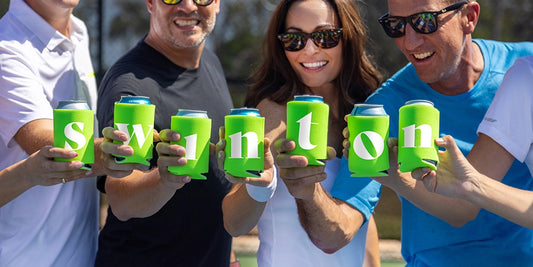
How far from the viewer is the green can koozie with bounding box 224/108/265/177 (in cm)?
219

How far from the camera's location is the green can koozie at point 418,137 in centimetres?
214

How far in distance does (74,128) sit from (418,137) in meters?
1.06

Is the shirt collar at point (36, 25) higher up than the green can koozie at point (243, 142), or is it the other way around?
the shirt collar at point (36, 25)

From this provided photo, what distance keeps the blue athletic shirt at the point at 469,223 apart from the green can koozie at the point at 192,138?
67 cm

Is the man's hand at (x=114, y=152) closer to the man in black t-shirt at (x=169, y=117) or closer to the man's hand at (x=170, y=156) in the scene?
the man's hand at (x=170, y=156)

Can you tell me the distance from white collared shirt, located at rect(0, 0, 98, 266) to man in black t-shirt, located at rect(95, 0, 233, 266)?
0.47ft

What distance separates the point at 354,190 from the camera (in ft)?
8.86

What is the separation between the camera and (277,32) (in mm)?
2922

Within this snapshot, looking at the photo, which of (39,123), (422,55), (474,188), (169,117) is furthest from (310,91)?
(39,123)

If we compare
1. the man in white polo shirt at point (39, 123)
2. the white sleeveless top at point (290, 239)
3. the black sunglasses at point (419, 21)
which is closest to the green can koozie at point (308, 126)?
the white sleeveless top at point (290, 239)

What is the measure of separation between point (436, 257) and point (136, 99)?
1375 mm

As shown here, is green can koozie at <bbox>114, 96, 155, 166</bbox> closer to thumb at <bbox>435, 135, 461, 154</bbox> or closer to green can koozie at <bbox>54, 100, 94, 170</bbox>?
green can koozie at <bbox>54, 100, 94, 170</bbox>

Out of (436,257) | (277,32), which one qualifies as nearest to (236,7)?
(277,32)

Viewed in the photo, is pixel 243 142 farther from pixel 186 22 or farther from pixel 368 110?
pixel 186 22
